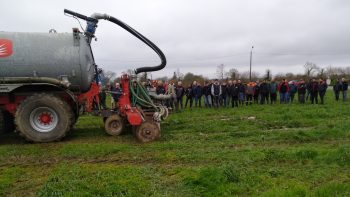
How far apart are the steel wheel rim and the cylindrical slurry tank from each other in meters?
0.94

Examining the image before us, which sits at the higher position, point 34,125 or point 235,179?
point 34,125

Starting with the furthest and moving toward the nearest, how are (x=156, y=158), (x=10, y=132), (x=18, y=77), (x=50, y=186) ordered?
(x=10, y=132) → (x=18, y=77) → (x=156, y=158) → (x=50, y=186)

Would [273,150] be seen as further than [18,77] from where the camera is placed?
No

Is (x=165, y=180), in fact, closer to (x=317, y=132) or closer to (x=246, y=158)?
(x=246, y=158)

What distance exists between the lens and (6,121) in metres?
10.4

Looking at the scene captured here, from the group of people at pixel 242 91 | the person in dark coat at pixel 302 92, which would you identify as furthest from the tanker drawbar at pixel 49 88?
the person in dark coat at pixel 302 92

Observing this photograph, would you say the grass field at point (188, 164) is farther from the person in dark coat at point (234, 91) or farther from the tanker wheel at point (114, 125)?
the person in dark coat at point (234, 91)

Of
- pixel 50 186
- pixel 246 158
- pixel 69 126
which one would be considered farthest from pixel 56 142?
pixel 246 158

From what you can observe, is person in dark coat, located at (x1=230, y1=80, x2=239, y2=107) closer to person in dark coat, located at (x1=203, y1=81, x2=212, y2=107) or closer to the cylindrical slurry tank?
person in dark coat, located at (x1=203, y1=81, x2=212, y2=107)

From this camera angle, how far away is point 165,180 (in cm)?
621

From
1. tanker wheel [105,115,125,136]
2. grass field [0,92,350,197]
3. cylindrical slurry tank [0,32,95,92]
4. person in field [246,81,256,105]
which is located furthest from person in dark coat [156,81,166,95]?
cylindrical slurry tank [0,32,95,92]

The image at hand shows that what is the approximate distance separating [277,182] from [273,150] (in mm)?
2079

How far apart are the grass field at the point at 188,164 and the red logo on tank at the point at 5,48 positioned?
98.4 inches

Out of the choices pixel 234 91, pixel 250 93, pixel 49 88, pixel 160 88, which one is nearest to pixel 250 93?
pixel 250 93
